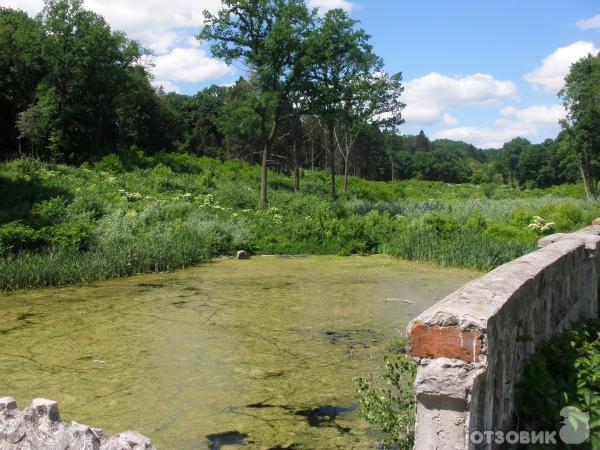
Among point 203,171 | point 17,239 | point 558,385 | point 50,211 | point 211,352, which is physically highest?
point 203,171

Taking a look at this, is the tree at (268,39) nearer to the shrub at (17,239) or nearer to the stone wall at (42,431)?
the shrub at (17,239)

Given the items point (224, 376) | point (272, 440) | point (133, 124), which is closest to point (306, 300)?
point (224, 376)

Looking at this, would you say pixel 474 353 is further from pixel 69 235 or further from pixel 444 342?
pixel 69 235

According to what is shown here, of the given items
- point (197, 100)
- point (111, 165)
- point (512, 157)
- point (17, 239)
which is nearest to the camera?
point (17, 239)

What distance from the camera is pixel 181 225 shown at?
665 inches

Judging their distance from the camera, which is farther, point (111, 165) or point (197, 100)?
point (197, 100)

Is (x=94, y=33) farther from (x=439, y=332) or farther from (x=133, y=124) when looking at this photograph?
(x=439, y=332)

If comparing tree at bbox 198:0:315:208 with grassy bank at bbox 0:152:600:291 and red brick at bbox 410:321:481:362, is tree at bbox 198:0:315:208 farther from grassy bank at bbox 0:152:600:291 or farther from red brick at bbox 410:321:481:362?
red brick at bbox 410:321:481:362

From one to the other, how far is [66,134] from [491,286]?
31.0 meters

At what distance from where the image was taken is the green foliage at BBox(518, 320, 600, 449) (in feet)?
12.0

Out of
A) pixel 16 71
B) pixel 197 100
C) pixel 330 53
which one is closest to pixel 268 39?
pixel 330 53

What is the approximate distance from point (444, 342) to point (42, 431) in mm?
1927

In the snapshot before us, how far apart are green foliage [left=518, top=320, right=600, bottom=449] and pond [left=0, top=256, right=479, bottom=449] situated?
49.5 inches

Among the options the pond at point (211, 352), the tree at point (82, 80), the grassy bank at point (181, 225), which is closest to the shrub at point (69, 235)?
the grassy bank at point (181, 225)
